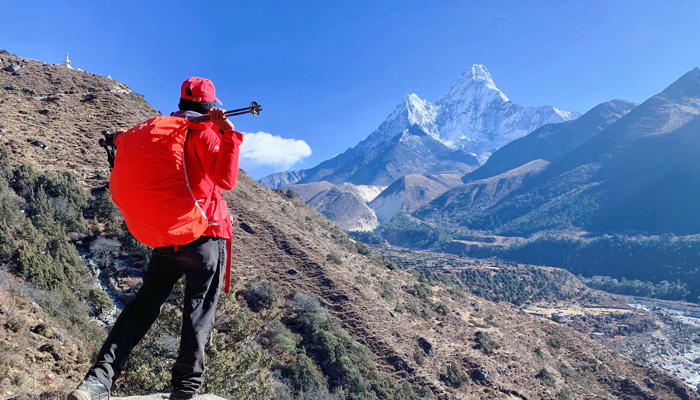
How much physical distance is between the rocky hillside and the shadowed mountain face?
116 m

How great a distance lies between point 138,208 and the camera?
2.21 m

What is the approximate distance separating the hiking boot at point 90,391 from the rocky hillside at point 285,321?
2913 mm

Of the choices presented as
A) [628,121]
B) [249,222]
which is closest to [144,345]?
[249,222]

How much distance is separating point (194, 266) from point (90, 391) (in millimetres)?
948

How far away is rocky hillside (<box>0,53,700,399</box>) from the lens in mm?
6816

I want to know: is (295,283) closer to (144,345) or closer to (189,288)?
(144,345)

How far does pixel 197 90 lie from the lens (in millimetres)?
2625

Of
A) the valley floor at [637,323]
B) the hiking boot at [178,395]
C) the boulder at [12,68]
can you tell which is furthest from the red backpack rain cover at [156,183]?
the valley floor at [637,323]

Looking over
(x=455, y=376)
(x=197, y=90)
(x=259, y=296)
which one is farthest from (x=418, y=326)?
(x=197, y=90)

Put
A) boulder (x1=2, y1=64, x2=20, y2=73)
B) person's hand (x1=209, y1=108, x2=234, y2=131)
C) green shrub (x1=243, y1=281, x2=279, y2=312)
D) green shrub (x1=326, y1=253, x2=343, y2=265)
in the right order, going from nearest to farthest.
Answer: person's hand (x1=209, y1=108, x2=234, y2=131), green shrub (x1=243, y1=281, x2=279, y2=312), green shrub (x1=326, y1=253, x2=343, y2=265), boulder (x1=2, y1=64, x2=20, y2=73)

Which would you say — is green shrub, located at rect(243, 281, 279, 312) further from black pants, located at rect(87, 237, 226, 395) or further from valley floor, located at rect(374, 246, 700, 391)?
valley floor, located at rect(374, 246, 700, 391)

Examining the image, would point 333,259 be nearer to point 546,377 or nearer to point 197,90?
point 546,377

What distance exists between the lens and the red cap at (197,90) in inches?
103

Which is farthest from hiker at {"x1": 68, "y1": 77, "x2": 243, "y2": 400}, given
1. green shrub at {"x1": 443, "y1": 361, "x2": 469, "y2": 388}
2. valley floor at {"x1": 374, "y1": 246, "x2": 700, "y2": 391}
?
valley floor at {"x1": 374, "y1": 246, "x2": 700, "y2": 391}
